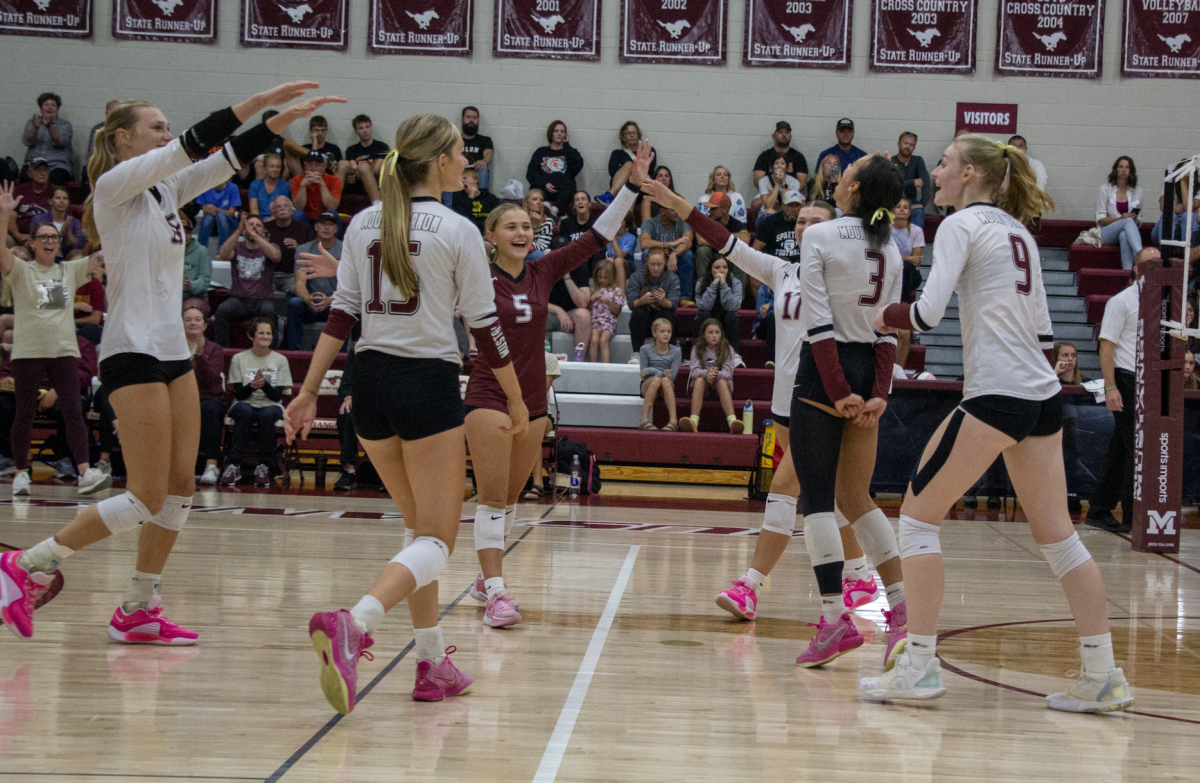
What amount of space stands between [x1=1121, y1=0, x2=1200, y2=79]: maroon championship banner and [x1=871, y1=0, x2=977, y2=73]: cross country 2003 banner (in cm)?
201

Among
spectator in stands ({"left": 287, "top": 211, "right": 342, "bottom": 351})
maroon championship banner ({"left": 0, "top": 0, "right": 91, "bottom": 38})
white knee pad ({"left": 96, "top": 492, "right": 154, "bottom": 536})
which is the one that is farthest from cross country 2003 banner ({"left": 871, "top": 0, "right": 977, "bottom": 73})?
white knee pad ({"left": 96, "top": 492, "right": 154, "bottom": 536})

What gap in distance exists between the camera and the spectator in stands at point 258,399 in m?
9.64

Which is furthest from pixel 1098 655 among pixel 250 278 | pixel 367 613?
pixel 250 278

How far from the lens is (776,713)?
11.0 ft

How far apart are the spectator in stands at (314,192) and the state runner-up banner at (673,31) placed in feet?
14.0

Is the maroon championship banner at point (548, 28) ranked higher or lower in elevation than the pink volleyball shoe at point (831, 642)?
higher

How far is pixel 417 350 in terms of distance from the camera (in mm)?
3215

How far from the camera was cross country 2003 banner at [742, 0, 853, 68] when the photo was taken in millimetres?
14453

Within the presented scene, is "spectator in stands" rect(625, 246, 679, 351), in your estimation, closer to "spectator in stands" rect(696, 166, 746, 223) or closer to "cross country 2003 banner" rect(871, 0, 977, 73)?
"spectator in stands" rect(696, 166, 746, 223)

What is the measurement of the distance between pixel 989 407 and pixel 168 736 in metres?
2.55

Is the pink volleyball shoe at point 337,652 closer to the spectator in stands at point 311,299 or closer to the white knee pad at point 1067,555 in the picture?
the white knee pad at point 1067,555

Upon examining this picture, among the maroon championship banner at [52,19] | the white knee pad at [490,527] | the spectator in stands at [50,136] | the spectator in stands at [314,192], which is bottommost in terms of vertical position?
the white knee pad at [490,527]

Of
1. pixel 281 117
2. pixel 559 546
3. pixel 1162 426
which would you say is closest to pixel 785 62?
pixel 1162 426

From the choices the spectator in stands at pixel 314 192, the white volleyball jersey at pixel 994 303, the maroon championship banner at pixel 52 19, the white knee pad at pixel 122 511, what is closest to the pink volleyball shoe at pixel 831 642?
the white volleyball jersey at pixel 994 303
